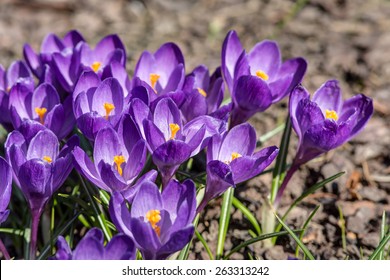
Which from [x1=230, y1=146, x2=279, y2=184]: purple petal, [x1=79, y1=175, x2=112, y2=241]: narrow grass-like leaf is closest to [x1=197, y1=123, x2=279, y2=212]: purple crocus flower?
[x1=230, y1=146, x2=279, y2=184]: purple petal

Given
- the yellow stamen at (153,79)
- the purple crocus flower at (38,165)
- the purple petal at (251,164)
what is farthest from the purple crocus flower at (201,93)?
the purple crocus flower at (38,165)

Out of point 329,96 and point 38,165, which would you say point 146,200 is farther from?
point 329,96

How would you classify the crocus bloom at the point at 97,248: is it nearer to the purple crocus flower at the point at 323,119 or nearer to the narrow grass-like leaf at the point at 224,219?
the narrow grass-like leaf at the point at 224,219

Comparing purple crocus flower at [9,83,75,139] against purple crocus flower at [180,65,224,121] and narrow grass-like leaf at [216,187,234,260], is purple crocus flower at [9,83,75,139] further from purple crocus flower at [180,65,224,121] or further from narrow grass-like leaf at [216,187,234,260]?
narrow grass-like leaf at [216,187,234,260]

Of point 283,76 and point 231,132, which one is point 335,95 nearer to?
point 283,76

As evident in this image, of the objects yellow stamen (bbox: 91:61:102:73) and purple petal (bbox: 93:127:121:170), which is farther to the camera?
yellow stamen (bbox: 91:61:102:73)

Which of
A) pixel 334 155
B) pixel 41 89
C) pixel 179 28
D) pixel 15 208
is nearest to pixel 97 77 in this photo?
pixel 41 89
